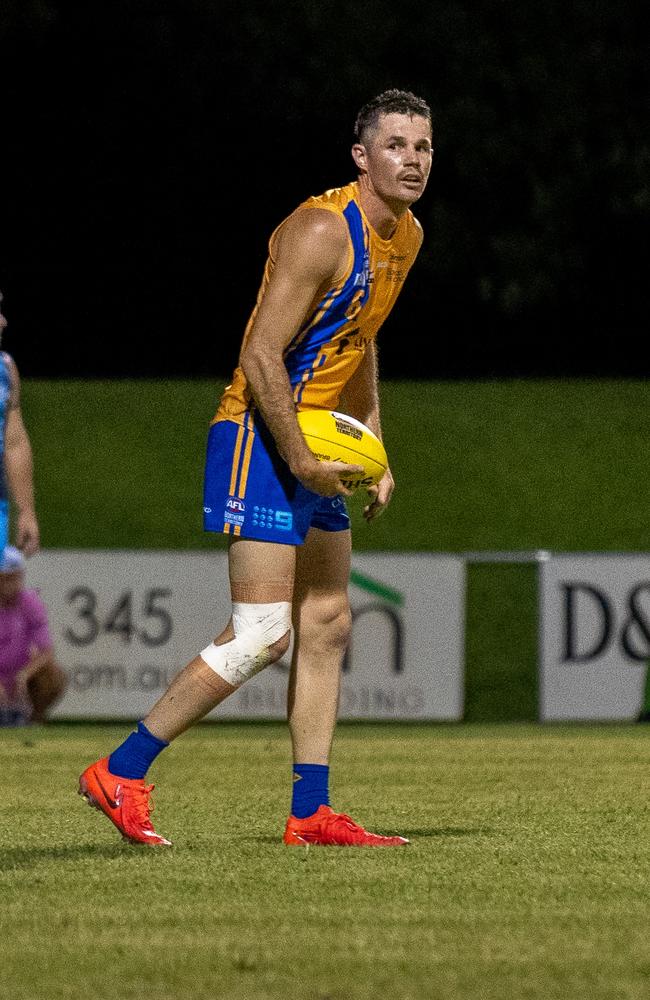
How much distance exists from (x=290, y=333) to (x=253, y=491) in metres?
0.45

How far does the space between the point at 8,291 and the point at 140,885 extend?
25030 millimetres

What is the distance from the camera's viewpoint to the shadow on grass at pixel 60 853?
569 centimetres

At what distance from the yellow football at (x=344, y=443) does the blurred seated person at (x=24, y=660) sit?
6.21 meters

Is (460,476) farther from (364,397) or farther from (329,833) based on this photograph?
(329,833)

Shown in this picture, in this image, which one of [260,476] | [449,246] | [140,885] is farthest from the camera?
[449,246]

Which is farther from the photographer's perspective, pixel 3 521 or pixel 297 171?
pixel 297 171

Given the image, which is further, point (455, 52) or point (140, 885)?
point (455, 52)

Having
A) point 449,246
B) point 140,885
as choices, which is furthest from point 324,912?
point 449,246

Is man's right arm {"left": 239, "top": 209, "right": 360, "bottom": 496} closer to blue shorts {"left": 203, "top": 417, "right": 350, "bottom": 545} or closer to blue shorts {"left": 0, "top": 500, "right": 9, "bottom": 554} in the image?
blue shorts {"left": 203, "top": 417, "right": 350, "bottom": 545}

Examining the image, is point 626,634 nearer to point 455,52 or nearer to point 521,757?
point 521,757

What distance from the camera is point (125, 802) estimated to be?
19.4ft

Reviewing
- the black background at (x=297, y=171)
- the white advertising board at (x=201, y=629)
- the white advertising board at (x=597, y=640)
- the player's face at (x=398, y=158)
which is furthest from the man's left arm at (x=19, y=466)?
the black background at (x=297, y=171)

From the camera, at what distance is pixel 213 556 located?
41.8 feet

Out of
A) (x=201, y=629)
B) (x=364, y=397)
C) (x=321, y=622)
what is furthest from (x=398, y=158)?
(x=201, y=629)
